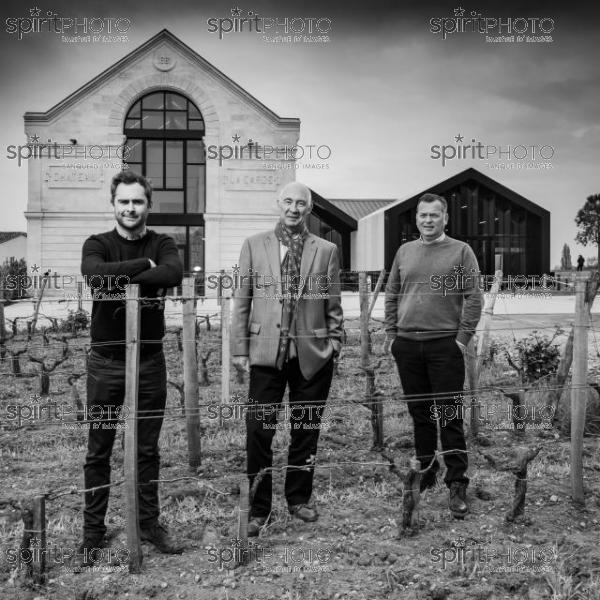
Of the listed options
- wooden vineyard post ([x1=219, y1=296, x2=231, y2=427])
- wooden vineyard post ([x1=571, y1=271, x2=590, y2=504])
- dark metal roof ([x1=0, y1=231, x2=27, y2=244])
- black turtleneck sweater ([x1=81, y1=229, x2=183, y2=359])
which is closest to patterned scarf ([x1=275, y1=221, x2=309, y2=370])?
black turtleneck sweater ([x1=81, y1=229, x2=183, y2=359])

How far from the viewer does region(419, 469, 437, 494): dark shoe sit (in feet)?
14.9

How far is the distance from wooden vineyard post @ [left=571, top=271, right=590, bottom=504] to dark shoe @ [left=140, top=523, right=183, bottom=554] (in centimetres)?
279

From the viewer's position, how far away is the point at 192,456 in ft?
17.0

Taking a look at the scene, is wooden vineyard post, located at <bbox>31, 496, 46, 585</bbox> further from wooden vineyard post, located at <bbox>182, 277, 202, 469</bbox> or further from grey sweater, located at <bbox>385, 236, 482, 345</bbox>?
grey sweater, located at <bbox>385, 236, 482, 345</bbox>

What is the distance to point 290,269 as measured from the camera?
4.07 m

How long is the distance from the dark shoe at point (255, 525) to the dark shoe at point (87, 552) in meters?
0.89

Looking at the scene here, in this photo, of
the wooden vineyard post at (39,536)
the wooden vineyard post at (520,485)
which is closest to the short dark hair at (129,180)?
the wooden vineyard post at (39,536)

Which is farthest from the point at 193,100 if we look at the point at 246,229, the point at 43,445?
the point at 43,445

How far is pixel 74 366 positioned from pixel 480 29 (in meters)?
9.58

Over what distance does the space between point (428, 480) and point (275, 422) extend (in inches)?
53.8

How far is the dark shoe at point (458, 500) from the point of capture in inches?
164

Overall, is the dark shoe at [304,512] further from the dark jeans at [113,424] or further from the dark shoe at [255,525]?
the dark jeans at [113,424]

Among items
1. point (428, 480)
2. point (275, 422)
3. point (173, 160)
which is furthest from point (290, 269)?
point (173, 160)

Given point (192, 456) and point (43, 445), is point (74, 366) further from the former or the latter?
point (192, 456)
